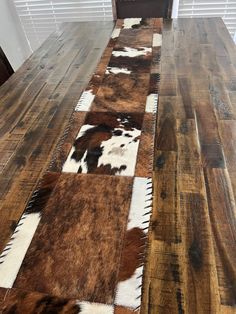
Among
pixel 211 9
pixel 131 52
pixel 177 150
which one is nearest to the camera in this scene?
pixel 177 150

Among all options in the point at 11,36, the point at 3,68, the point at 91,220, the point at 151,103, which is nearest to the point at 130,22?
the point at 3,68

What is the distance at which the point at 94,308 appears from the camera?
518mm

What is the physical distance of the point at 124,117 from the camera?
986mm

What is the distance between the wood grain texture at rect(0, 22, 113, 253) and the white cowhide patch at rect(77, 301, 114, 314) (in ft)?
0.84

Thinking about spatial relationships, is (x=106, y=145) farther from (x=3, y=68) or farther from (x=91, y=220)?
(x=3, y=68)

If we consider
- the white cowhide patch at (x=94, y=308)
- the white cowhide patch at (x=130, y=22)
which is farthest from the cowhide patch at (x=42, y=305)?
the white cowhide patch at (x=130, y=22)

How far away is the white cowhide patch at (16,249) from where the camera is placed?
58 centimetres

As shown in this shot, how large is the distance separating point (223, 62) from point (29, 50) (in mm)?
2442

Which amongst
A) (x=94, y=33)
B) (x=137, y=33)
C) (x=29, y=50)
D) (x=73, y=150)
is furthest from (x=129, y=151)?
(x=29, y=50)

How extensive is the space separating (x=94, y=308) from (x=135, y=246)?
157mm

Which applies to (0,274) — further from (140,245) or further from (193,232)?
(193,232)

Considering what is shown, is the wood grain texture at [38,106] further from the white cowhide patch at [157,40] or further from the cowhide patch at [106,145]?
the white cowhide patch at [157,40]

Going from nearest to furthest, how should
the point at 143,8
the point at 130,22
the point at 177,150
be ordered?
the point at 177,150 < the point at 130,22 < the point at 143,8

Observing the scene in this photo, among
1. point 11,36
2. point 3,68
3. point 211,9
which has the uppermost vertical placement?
point 3,68
